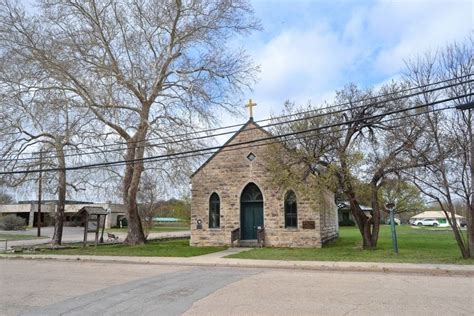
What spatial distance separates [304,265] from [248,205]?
10.4 metres

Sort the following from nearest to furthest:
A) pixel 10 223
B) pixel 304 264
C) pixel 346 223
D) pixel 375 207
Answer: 1. pixel 304 264
2. pixel 375 207
3. pixel 10 223
4. pixel 346 223

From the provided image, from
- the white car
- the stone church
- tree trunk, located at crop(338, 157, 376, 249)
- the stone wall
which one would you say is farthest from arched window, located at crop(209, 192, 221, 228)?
the white car

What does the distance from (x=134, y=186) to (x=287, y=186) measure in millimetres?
9561

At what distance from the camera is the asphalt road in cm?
778

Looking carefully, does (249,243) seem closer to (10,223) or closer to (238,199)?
(238,199)

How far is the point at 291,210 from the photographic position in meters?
23.9

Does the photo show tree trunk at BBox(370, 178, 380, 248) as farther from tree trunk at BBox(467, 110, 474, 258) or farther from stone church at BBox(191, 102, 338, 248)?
tree trunk at BBox(467, 110, 474, 258)

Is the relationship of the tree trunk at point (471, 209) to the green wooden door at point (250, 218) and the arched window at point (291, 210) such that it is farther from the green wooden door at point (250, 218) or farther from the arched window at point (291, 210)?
the green wooden door at point (250, 218)

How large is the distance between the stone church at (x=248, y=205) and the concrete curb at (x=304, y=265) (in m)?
6.95

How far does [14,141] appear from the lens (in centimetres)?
2394

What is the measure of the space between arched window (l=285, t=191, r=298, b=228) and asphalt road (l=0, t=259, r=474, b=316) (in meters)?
9.95

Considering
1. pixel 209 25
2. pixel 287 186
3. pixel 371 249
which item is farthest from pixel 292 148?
pixel 209 25

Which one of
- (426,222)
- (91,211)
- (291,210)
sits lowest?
(426,222)

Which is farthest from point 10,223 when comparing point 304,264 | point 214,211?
point 304,264
